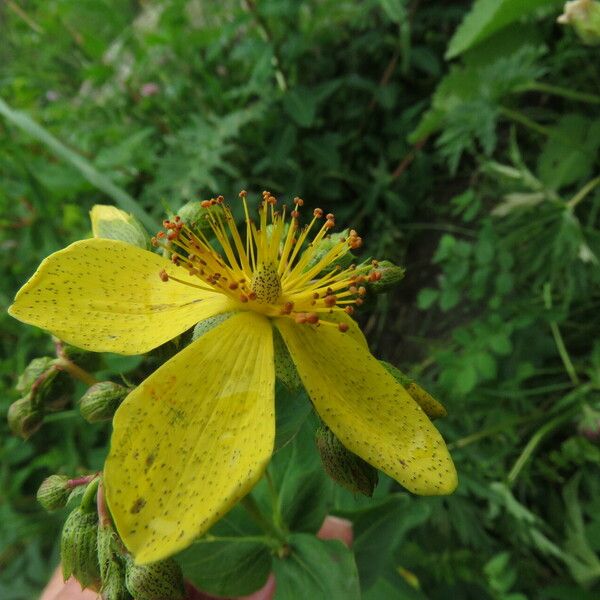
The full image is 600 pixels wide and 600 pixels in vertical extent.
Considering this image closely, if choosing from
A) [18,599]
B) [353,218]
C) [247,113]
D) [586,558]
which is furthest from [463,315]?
[18,599]

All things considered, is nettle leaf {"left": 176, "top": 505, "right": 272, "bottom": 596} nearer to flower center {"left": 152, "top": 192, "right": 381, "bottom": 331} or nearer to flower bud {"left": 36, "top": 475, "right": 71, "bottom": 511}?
flower bud {"left": 36, "top": 475, "right": 71, "bottom": 511}

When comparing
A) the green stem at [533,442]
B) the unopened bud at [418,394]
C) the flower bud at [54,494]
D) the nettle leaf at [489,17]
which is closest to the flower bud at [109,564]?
the flower bud at [54,494]

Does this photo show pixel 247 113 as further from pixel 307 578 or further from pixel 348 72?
pixel 307 578

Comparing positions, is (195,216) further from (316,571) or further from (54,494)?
(316,571)

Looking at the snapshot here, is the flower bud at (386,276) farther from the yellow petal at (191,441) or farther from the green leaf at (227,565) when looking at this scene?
the green leaf at (227,565)

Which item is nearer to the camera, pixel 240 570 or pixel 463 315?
pixel 240 570

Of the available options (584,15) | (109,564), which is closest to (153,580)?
(109,564)
